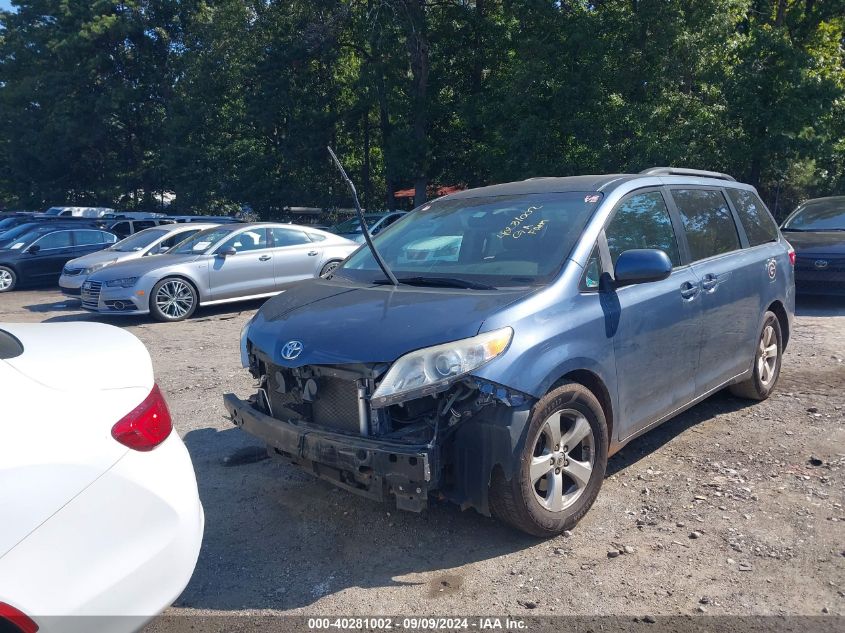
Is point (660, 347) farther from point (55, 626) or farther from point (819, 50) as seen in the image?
point (819, 50)

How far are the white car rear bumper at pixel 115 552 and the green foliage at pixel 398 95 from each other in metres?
16.3

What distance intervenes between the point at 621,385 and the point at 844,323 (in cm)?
683

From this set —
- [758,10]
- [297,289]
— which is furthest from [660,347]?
[758,10]

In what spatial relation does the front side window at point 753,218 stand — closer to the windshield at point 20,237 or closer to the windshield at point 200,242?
the windshield at point 200,242

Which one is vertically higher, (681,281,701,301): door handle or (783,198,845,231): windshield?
(681,281,701,301): door handle

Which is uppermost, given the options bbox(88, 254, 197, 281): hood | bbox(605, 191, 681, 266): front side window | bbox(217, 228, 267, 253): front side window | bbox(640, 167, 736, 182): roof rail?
bbox(640, 167, 736, 182): roof rail

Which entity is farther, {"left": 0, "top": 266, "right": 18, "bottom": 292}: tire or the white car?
{"left": 0, "top": 266, "right": 18, "bottom": 292}: tire

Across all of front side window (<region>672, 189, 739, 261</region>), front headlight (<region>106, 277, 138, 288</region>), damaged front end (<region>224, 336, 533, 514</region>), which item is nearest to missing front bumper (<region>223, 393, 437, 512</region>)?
damaged front end (<region>224, 336, 533, 514</region>)

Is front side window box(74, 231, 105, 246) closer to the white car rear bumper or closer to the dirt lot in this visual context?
the dirt lot

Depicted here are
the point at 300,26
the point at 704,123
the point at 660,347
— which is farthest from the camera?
the point at 300,26

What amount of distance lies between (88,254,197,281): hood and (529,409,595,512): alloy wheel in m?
9.20

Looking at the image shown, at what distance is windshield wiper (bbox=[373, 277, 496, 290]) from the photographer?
13.2ft

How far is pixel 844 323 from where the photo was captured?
9328 mm

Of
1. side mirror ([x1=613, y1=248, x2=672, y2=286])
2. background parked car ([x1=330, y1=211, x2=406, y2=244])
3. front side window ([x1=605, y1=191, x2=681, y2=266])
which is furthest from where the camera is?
background parked car ([x1=330, y1=211, x2=406, y2=244])
